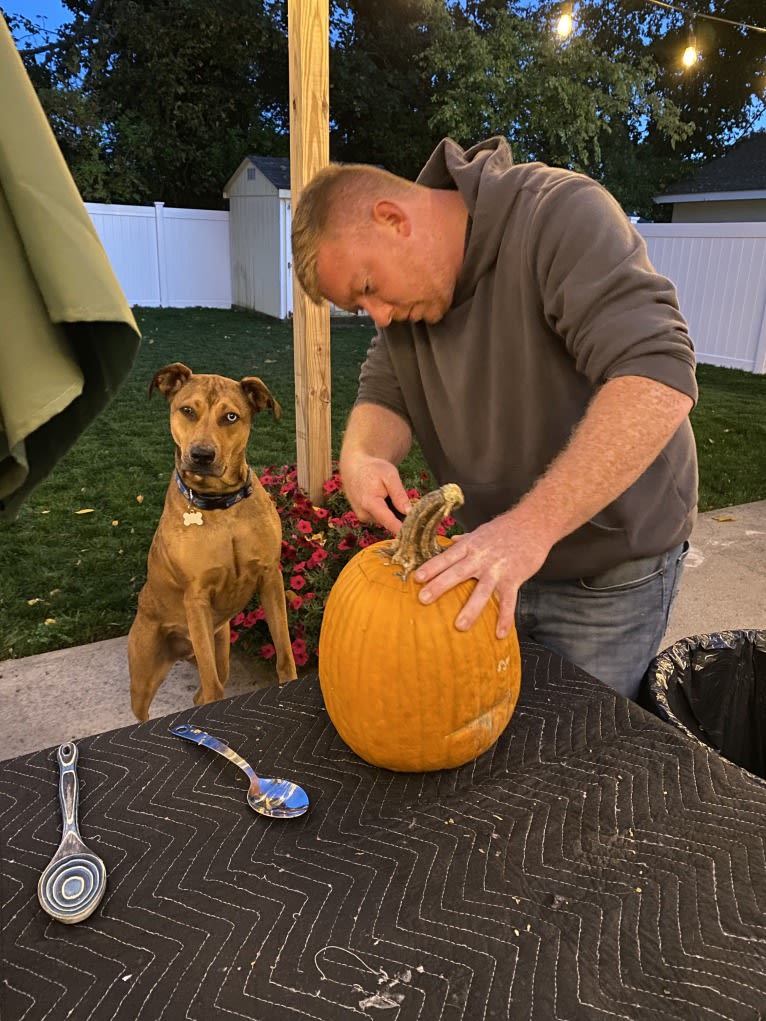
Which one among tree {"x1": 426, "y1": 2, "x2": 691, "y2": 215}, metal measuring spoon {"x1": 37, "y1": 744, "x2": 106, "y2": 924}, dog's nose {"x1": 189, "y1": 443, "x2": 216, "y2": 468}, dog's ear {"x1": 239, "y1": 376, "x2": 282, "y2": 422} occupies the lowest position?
metal measuring spoon {"x1": 37, "y1": 744, "x2": 106, "y2": 924}

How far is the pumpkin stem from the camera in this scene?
A: 1308mm

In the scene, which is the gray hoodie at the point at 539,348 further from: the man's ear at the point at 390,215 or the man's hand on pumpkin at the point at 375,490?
the man's hand on pumpkin at the point at 375,490

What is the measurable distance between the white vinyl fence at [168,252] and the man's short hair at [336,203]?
16272mm

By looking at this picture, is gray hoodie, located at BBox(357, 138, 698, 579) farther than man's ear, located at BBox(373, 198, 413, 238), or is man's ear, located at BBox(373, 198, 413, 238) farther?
man's ear, located at BBox(373, 198, 413, 238)

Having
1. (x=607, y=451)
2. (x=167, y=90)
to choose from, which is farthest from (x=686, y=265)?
(x=167, y=90)

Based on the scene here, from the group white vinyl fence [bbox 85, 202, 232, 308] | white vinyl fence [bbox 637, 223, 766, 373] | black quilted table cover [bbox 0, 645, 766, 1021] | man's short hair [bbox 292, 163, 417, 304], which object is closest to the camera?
black quilted table cover [bbox 0, 645, 766, 1021]

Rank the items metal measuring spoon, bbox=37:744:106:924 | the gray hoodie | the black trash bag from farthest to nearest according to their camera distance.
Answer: the black trash bag < the gray hoodie < metal measuring spoon, bbox=37:744:106:924

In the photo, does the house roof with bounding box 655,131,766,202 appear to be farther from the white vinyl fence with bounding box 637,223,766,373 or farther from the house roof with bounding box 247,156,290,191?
the house roof with bounding box 247,156,290,191

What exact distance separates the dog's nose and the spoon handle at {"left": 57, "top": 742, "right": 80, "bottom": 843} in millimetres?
1363

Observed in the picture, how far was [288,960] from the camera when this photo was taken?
1.05 meters

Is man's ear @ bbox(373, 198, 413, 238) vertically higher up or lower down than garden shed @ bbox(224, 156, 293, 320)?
higher up

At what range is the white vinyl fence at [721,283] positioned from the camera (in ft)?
40.1

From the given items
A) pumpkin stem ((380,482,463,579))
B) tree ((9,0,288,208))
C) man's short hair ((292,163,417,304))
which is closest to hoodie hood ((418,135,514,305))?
man's short hair ((292,163,417,304))

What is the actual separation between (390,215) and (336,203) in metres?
0.13
